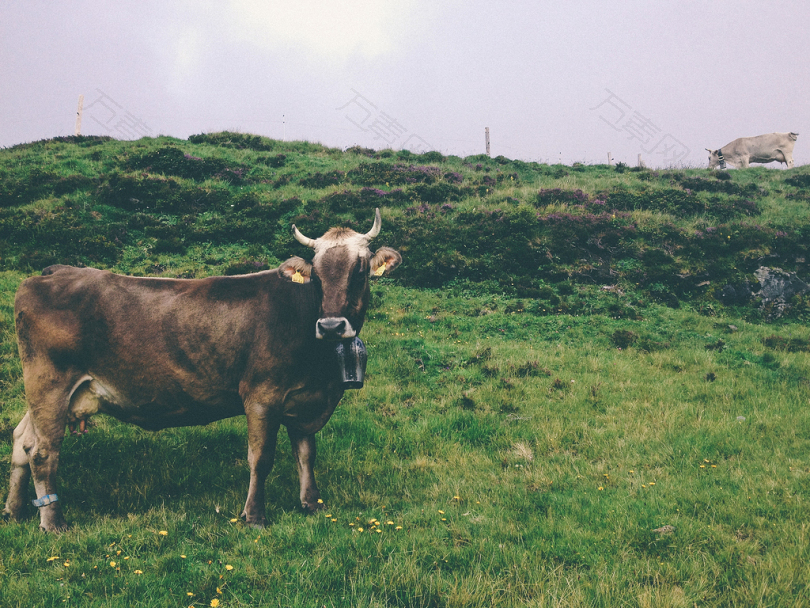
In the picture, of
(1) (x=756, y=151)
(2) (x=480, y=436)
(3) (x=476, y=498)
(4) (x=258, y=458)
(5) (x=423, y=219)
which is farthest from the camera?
(1) (x=756, y=151)

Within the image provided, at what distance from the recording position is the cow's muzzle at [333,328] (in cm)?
408

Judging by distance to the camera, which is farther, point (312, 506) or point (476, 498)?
point (476, 498)

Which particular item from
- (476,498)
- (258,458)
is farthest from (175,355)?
(476,498)

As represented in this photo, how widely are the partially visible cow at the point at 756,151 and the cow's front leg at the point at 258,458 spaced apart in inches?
1480

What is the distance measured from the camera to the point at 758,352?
1062 centimetres

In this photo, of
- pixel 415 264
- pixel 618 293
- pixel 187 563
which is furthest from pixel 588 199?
pixel 187 563

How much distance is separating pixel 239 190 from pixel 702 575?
21.9 metres

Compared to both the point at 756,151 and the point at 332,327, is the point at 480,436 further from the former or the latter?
the point at 756,151

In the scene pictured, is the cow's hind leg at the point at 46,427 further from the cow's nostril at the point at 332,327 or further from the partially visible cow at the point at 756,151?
the partially visible cow at the point at 756,151

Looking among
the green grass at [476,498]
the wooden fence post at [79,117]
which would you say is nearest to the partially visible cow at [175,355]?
the green grass at [476,498]

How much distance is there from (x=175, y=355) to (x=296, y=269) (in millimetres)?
1495

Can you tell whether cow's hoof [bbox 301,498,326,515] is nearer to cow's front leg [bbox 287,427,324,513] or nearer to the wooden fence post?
cow's front leg [bbox 287,427,324,513]

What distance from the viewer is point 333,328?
13.3ft

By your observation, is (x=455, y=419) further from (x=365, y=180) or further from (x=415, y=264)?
(x=365, y=180)
